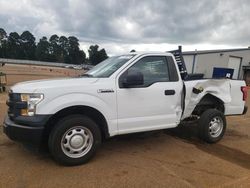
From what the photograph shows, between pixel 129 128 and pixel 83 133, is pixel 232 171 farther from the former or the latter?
pixel 83 133

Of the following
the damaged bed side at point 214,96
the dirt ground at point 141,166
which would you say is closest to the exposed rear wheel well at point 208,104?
the damaged bed side at point 214,96

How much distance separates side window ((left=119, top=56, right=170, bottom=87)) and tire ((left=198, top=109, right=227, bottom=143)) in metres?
1.36

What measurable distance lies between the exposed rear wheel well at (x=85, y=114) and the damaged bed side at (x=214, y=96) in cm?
189

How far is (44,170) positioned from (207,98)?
393 centimetres

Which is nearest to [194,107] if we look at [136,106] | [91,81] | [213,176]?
[136,106]

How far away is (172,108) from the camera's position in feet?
18.1

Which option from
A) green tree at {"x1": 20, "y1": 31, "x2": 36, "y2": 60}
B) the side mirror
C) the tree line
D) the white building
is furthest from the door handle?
green tree at {"x1": 20, "y1": 31, "x2": 36, "y2": 60}

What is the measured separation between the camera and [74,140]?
14.9ft

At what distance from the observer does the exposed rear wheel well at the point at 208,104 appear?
21.1 ft

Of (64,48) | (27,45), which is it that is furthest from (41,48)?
(64,48)

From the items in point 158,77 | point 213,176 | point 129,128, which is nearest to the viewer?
point 213,176

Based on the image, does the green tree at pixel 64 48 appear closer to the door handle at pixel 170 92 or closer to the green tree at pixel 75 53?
the green tree at pixel 75 53

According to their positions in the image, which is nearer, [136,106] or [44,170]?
[44,170]

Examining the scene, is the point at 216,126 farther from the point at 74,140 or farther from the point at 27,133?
the point at 27,133
